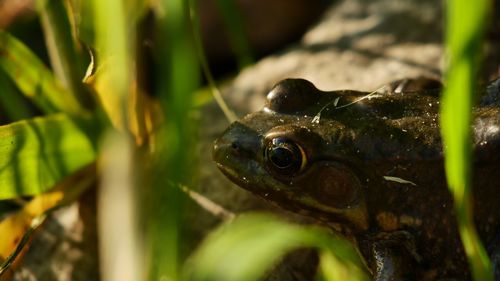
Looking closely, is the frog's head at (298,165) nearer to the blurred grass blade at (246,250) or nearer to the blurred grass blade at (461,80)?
the blurred grass blade at (246,250)

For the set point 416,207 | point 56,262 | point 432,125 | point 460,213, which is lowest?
point 56,262

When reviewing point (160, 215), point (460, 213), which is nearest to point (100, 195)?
point (160, 215)

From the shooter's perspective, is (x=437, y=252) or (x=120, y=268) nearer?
(x=120, y=268)

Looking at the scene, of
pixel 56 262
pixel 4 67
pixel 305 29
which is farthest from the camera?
pixel 305 29

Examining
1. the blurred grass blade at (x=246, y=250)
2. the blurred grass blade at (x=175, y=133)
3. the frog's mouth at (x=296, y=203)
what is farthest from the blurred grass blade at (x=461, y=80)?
the frog's mouth at (x=296, y=203)

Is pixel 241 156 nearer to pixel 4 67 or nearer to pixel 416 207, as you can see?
pixel 416 207

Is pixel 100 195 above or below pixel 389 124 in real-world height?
below

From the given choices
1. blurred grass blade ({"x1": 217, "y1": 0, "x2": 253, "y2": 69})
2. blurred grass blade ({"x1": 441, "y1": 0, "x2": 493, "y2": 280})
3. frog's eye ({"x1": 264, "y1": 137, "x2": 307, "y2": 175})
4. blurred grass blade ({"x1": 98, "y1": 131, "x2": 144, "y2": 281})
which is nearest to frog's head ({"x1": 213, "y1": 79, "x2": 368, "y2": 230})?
frog's eye ({"x1": 264, "y1": 137, "x2": 307, "y2": 175})
